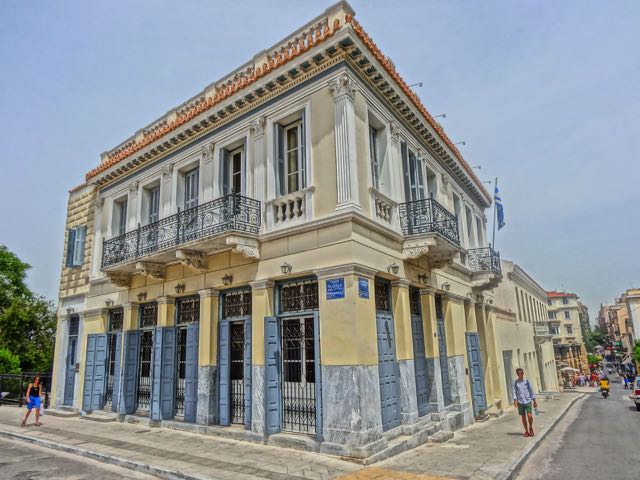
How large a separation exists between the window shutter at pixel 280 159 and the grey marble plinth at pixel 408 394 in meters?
5.15

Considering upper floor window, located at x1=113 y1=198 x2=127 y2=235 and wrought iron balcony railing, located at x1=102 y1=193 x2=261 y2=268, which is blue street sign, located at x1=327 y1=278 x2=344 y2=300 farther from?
upper floor window, located at x1=113 y1=198 x2=127 y2=235

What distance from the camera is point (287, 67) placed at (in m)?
10.2

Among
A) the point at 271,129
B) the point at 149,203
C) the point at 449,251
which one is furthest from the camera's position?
the point at 149,203

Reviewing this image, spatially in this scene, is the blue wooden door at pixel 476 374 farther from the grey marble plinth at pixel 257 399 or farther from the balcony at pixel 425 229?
the grey marble plinth at pixel 257 399

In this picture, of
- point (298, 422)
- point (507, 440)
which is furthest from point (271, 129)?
point (507, 440)

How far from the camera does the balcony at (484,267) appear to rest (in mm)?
15703

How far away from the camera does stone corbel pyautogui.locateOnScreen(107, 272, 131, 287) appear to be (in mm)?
13695

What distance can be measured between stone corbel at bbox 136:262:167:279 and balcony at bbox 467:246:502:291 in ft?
36.2

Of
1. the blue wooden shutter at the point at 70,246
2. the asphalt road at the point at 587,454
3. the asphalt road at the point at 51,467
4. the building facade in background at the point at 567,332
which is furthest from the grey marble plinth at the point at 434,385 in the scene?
the building facade in background at the point at 567,332

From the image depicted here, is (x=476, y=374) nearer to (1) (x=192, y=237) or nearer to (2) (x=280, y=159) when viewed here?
(2) (x=280, y=159)

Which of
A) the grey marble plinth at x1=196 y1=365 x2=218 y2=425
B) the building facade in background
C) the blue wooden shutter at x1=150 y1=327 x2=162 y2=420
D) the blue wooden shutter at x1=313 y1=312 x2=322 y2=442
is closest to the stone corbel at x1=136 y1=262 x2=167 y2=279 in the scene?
the blue wooden shutter at x1=150 y1=327 x2=162 y2=420

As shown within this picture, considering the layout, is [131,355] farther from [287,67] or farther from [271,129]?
[287,67]

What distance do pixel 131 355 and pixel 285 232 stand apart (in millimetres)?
7338

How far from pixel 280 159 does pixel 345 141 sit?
2095 millimetres
